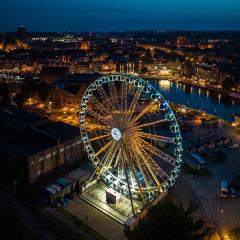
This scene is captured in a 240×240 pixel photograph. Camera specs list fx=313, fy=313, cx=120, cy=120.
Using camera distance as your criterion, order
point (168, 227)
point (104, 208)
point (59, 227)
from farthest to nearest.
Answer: point (104, 208)
point (59, 227)
point (168, 227)

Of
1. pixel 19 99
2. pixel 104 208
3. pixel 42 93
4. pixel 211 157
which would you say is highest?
pixel 42 93

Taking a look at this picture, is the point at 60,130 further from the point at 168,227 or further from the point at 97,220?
the point at 168,227

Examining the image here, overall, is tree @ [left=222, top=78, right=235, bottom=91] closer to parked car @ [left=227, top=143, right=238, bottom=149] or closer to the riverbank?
the riverbank

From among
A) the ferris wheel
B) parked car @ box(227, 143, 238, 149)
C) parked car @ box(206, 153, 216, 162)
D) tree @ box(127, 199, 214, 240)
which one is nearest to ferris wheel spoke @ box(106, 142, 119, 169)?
the ferris wheel

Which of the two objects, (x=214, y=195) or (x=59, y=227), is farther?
(x=214, y=195)

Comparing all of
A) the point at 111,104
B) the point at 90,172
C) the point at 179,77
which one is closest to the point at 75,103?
the point at 90,172

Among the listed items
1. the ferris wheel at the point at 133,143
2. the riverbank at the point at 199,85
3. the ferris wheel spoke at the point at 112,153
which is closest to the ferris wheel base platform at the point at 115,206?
the ferris wheel at the point at 133,143

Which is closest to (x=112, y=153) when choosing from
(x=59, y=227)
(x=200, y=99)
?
(x=59, y=227)

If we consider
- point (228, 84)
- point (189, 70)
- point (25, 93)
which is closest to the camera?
point (25, 93)
